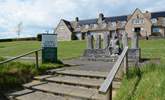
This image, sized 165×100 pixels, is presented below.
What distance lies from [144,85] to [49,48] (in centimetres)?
799

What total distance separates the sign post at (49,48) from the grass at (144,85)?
6.45 m

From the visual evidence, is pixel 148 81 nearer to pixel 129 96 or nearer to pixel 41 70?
pixel 129 96

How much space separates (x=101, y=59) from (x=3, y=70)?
26.6 feet

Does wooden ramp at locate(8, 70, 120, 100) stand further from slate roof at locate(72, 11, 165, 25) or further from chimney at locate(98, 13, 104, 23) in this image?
chimney at locate(98, 13, 104, 23)

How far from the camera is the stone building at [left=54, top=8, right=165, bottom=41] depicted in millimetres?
74062

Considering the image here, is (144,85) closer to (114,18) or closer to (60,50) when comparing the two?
(60,50)

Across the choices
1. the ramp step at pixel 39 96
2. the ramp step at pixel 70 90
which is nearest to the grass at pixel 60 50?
the ramp step at pixel 70 90

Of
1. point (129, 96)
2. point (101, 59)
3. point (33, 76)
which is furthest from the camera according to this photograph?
point (101, 59)

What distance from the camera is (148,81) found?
7.81 m

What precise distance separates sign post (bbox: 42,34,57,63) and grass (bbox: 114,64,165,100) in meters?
6.45

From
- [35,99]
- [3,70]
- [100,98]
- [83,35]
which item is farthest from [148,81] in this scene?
[83,35]

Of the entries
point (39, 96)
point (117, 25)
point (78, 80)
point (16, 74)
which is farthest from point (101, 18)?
point (39, 96)

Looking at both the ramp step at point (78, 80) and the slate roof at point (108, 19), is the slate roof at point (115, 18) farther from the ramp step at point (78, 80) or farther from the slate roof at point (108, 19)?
the ramp step at point (78, 80)

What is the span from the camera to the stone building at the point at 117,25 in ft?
243
